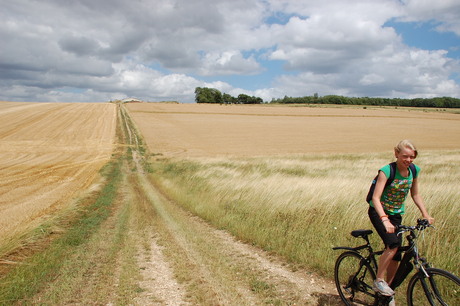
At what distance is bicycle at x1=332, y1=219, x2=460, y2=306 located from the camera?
12.8 feet

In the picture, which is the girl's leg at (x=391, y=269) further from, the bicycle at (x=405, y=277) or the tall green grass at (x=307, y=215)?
the tall green grass at (x=307, y=215)

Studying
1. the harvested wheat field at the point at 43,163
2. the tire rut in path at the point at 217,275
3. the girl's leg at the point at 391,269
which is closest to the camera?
the girl's leg at the point at 391,269

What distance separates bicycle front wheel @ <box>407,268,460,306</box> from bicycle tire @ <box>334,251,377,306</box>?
0.51 meters

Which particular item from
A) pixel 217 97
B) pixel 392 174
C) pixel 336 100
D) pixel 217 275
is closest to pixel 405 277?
pixel 392 174

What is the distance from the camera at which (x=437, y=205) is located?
23.5 ft

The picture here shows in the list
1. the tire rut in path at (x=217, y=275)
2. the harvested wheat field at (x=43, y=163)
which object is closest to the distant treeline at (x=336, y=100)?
the harvested wheat field at (x=43, y=163)

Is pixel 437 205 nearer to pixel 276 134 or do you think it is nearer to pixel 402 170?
pixel 402 170

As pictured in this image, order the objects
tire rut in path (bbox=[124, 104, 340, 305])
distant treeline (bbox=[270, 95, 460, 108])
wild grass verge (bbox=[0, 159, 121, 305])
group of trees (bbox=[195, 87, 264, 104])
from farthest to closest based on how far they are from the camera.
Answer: group of trees (bbox=[195, 87, 264, 104]), distant treeline (bbox=[270, 95, 460, 108]), wild grass verge (bbox=[0, 159, 121, 305]), tire rut in path (bbox=[124, 104, 340, 305])

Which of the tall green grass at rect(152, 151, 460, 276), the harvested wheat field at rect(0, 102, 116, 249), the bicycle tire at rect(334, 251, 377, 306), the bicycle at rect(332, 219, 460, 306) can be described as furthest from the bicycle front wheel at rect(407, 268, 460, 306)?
the harvested wheat field at rect(0, 102, 116, 249)

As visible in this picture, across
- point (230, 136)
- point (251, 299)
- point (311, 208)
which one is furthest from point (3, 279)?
point (230, 136)

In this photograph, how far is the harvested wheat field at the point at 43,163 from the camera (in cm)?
1154

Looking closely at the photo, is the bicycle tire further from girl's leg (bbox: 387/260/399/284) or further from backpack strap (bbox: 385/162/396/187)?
backpack strap (bbox: 385/162/396/187)

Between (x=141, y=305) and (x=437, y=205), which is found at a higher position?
(x=437, y=205)

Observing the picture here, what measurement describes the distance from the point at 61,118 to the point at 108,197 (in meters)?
50.2
